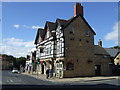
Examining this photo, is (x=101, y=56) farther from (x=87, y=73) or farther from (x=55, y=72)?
(x=55, y=72)

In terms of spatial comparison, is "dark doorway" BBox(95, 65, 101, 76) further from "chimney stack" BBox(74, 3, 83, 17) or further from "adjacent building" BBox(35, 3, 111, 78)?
"chimney stack" BBox(74, 3, 83, 17)

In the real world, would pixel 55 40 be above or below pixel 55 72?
above

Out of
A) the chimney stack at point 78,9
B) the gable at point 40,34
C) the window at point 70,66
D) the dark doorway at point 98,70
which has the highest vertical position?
the chimney stack at point 78,9

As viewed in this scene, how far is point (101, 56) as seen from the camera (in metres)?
34.0

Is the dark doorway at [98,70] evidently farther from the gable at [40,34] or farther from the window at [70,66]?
the gable at [40,34]

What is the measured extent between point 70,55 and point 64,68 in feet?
8.44

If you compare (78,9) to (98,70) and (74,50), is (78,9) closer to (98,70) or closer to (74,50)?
(74,50)

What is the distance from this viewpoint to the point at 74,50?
2952cm

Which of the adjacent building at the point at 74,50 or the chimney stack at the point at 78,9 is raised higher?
the chimney stack at the point at 78,9

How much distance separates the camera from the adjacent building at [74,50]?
94.1 feet

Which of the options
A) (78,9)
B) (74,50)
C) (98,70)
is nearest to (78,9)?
(78,9)

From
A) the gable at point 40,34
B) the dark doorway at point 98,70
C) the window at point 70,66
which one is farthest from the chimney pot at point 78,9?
the gable at point 40,34

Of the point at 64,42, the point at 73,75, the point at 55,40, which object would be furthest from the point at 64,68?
the point at 55,40

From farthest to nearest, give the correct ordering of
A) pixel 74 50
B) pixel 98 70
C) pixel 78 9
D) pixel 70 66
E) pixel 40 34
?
pixel 40 34, pixel 98 70, pixel 78 9, pixel 74 50, pixel 70 66
